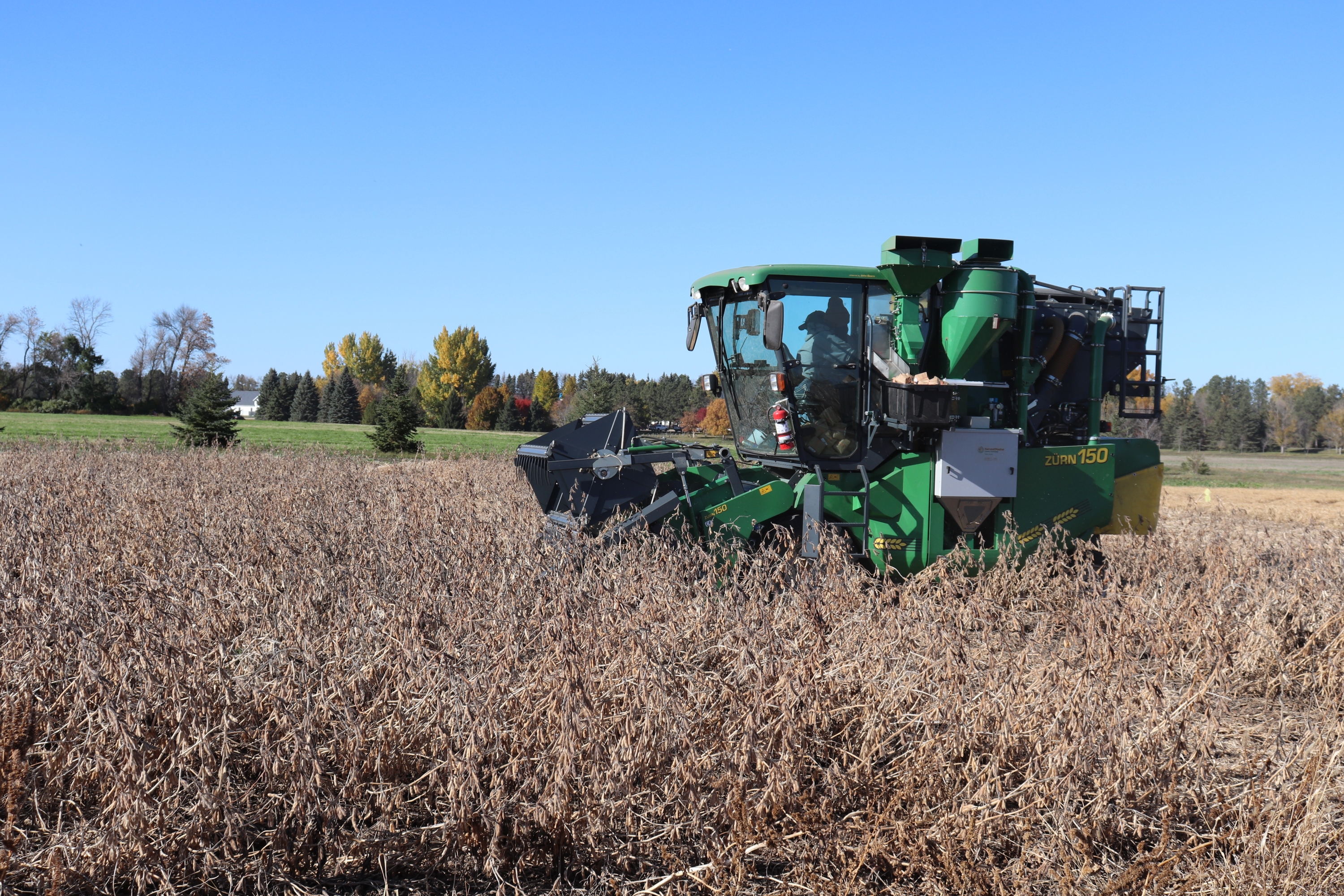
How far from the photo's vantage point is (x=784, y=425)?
6.63 metres

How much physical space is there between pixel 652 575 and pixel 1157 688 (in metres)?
2.19

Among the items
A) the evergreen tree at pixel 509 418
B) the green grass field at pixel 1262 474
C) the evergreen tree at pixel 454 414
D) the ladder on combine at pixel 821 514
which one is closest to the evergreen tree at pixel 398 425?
the ladder on combine at pixel 821 514

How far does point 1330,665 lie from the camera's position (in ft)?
15.1

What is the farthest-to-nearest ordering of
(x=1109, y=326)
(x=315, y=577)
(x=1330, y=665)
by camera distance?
(x=1109, y=326) < (x=1330, y=665) < (x=315, y=577)

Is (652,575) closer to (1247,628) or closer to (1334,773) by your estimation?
(1334,773)

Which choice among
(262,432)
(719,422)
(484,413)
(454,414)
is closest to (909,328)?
(719,422)

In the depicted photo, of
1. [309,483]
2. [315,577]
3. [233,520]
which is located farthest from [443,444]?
[315,577]

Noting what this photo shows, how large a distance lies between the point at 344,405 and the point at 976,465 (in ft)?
239

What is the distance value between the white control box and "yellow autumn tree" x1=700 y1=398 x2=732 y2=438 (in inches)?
68.0

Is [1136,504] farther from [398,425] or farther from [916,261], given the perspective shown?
[398,425]

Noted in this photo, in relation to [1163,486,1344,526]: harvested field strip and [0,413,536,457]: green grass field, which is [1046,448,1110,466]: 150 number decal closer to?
[1163,486,1344,526]: harvested field strip

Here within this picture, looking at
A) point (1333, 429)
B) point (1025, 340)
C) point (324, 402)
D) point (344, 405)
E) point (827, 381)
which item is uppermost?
point (1333, 429)

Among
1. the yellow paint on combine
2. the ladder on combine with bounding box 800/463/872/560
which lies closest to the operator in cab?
the ladder on combine with bounding box 800/463/872/560

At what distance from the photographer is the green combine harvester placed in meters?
6.38
